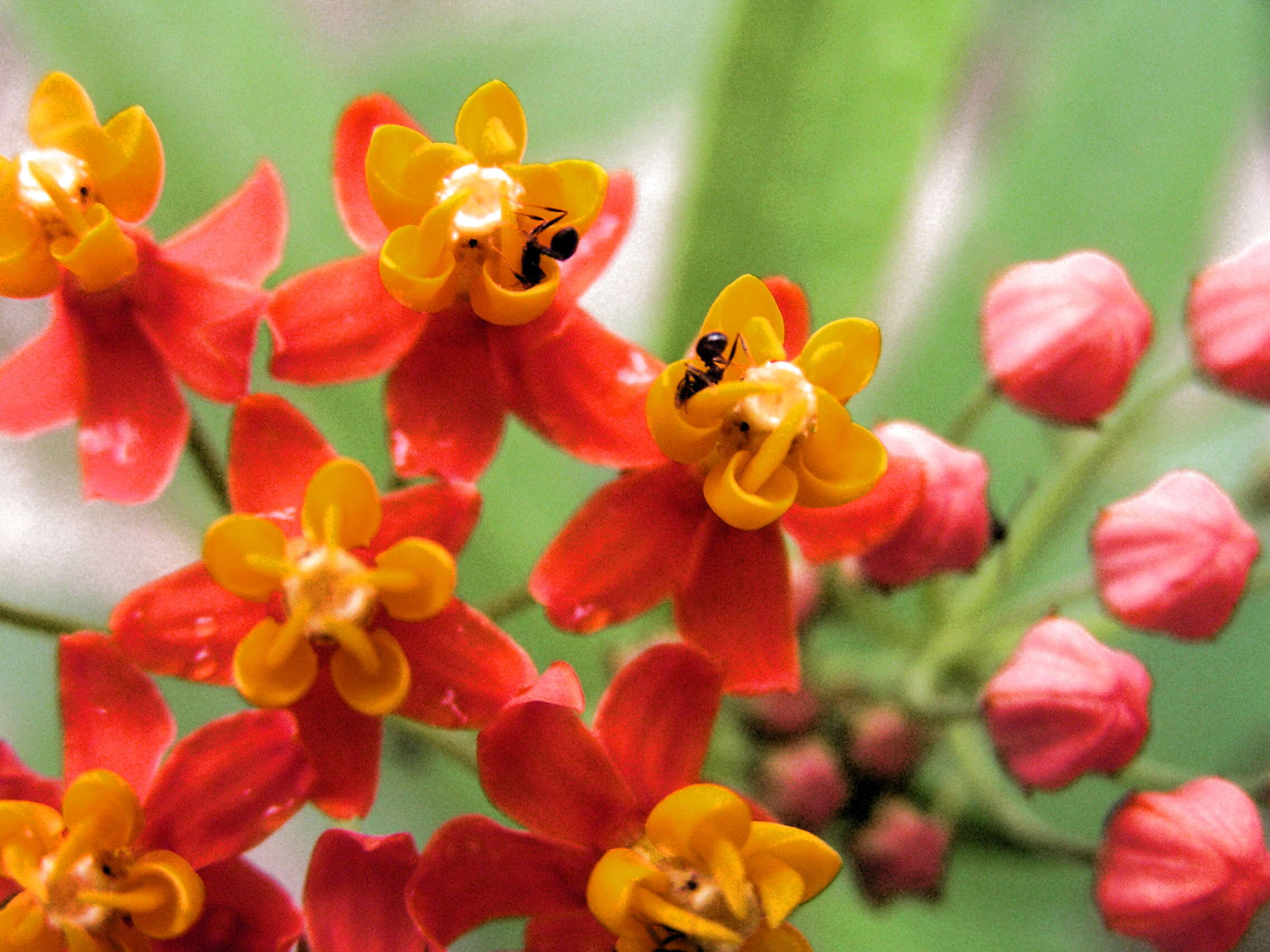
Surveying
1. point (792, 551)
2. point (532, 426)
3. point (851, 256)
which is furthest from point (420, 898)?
point (851, 256)

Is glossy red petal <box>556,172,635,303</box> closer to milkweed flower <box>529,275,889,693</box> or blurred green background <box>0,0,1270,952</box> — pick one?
milkweed flower <box>529,275,889,693</box>

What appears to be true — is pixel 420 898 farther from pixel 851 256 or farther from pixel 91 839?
pixel 851 256

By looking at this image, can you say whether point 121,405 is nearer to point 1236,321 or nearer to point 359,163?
point 359,163

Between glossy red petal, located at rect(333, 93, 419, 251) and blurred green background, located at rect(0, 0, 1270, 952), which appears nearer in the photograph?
glossy red petal, located at rect(333, 93, 419, 251)

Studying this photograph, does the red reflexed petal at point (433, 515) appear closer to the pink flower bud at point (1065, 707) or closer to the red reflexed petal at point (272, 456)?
the red reflexed petal at point (272, 456)

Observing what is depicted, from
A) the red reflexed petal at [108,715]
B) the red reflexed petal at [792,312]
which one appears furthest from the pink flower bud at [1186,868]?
the red reflexed petal at [108,715]

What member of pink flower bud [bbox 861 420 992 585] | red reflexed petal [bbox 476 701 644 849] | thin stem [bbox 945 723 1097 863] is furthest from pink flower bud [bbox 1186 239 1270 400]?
red reflexed petal [bbox 476 701 644 849]
